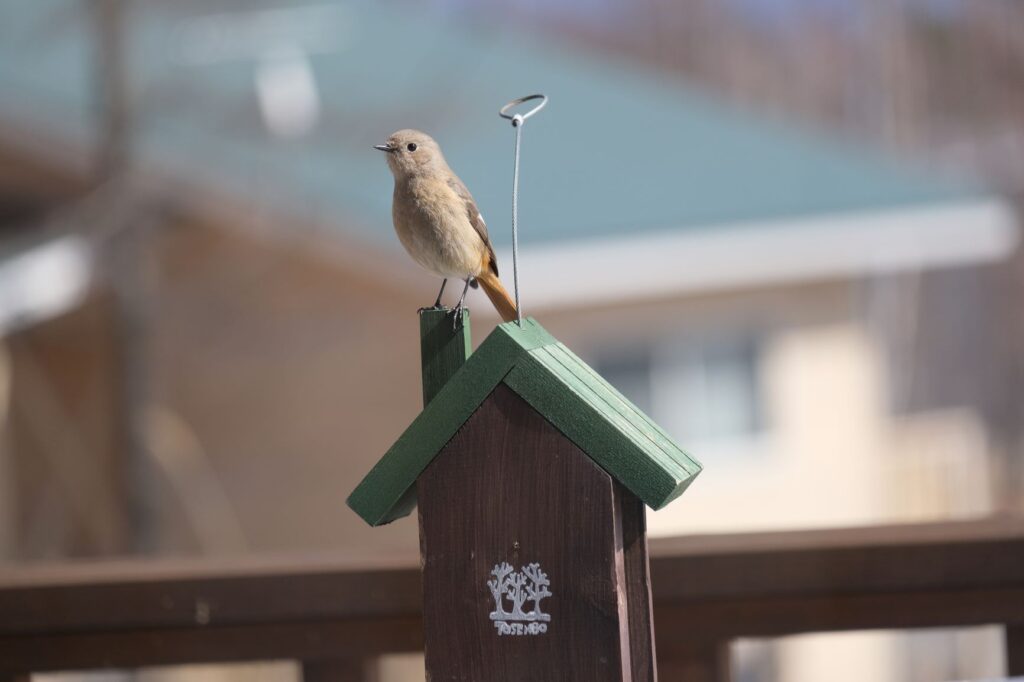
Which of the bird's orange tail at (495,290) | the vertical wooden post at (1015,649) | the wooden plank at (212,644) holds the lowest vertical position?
the vertical wooden post at (1015,649)

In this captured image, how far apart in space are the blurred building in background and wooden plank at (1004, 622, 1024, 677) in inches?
162

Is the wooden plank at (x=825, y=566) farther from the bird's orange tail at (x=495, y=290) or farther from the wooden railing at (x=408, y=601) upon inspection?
the bird's orange tail at (x=495, y=290)

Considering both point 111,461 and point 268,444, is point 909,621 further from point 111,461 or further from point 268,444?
point 268,444

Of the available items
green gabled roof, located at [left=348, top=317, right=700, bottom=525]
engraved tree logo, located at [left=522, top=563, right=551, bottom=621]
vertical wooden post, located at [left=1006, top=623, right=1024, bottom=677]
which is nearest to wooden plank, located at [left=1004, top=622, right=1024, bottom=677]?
vertical wooden post, located at [left=1006, top=623, right=1024, bottom=677]

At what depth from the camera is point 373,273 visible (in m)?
8.06

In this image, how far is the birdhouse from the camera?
5.16ft

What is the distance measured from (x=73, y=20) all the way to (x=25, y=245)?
41.0 inches

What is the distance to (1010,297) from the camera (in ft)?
44.8

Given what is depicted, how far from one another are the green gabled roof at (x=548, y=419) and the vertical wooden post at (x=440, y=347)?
0.17 feet

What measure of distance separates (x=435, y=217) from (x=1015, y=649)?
3.93 ft

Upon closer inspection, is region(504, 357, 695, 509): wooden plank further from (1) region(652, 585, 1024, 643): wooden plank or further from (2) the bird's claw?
(1) region(652, 585, 1024, 643): wooden plank

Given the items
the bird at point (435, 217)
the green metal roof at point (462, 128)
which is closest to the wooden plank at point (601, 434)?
the bird at point (435, 217)

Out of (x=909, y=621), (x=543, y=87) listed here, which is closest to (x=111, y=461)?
(x=543, y=87)

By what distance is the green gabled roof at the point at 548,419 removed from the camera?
1.56m
